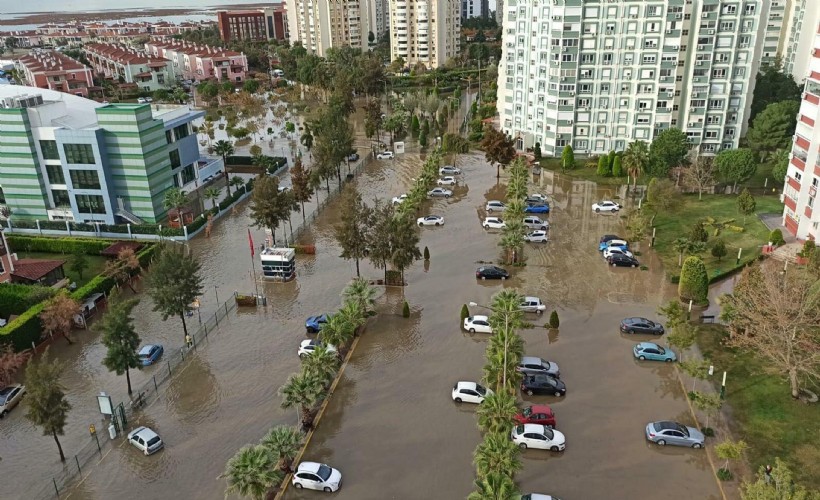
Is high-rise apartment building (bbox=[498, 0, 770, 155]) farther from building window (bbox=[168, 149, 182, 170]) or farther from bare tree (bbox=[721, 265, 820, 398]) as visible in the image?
building window (bbox=[168, 149, 182, 170])

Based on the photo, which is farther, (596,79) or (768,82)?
(768,82)

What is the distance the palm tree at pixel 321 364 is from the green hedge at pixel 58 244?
33.0 m

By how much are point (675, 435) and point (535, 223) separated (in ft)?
103

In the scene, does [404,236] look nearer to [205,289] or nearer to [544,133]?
[205,289]

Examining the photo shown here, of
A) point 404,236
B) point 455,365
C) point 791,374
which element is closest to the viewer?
point 791,374

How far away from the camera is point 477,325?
41.3 meters

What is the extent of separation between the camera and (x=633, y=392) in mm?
34906

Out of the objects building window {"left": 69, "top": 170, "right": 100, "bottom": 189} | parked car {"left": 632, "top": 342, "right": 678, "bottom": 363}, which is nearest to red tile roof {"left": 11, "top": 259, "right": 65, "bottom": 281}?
building window {"left": 69, "top": 170, "right": 100, "bottom": 189}

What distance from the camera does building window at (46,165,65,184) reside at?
6172cm

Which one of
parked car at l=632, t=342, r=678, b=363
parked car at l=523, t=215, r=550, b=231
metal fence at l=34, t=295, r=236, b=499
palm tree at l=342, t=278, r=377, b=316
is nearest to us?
metal fence at l=34, t=295, r=236, b=499

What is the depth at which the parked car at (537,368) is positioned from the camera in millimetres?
36250

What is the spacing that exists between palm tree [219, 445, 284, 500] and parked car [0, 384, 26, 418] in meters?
18.1

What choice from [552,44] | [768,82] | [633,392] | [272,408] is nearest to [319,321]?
[272,408]

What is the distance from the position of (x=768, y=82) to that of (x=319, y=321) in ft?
277
